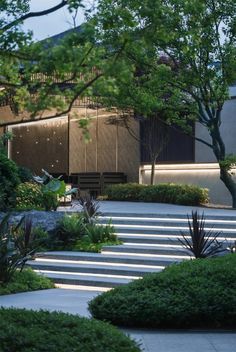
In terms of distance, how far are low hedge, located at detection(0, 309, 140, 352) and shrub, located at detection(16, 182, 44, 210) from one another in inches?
542

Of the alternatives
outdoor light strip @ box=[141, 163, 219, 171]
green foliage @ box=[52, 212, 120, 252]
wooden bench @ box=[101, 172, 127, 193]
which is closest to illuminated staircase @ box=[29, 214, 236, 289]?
green foliage @ box=[52, 212, 120, 252]

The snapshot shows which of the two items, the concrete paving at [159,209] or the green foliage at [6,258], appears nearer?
the green foliage at [6,258]

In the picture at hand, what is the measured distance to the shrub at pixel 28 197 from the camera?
20359 millimetres

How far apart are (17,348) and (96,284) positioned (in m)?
8.01

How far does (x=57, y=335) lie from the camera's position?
19.0 feet

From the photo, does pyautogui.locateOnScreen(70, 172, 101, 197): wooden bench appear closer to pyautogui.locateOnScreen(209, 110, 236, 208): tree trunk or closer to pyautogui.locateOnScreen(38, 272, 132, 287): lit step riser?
pyautogui.locateOnScreen(209, 110, 236, 208): tree trunk

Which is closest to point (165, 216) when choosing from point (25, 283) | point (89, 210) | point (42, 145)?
point (89, 210)

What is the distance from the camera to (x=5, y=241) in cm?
1271

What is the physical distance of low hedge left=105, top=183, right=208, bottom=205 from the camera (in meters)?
23.5

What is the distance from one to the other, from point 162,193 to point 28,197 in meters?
5.50

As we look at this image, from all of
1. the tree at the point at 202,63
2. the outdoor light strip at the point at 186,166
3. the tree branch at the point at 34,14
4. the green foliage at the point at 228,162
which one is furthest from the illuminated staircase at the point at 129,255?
the tree branch at the point at 34,14

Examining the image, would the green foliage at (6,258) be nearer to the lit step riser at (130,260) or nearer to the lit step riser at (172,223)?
the lit step riser at (130,260)

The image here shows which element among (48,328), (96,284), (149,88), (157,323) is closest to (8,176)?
(149,88)

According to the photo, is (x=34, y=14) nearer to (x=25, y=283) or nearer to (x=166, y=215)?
(x=25, y=283)
